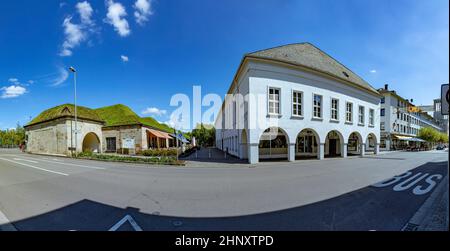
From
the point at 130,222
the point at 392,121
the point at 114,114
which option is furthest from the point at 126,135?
the point at 392,121

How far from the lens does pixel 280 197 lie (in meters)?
Answer: 5.54

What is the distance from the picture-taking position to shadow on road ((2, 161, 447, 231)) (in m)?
3.67

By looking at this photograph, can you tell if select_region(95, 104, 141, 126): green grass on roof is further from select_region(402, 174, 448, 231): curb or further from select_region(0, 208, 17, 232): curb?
select_region(402, 174, 448, 231): curb

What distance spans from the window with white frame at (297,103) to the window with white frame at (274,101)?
70.1 inches

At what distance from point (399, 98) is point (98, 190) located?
54.6 metres

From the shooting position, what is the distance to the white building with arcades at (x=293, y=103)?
15.3m

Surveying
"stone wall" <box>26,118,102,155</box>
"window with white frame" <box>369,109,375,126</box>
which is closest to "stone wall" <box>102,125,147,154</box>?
"stone wall" <box>26,118,102,155</box>

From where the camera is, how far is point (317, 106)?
716 inches

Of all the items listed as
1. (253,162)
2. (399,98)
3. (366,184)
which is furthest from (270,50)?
(399,98)

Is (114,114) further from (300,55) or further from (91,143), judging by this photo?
(300,55)

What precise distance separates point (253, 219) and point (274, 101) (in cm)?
1316

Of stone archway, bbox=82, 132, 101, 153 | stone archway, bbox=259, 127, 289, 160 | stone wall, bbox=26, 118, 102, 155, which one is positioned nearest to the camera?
stone archway, bbox=259, 127, 289, 160
